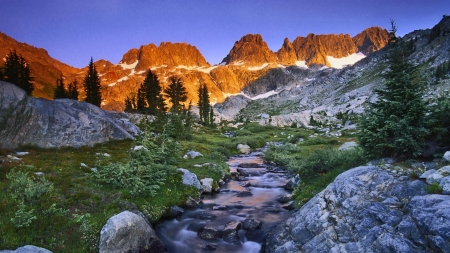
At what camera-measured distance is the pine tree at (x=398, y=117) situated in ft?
38.6

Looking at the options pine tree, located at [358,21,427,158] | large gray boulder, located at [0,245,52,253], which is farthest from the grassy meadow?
pine tree, located at [358,21,427,158]

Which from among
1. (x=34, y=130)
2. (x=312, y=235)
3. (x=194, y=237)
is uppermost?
(x=34, y=130)

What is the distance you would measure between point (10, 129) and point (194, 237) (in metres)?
19.5

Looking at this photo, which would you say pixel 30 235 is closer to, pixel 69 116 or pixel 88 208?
pixel 88 208

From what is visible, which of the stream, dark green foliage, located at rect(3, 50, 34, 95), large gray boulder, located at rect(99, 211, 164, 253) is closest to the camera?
large gray boulder, located at rect(99, 211, 164, 253)

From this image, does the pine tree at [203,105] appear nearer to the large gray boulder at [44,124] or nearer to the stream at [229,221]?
the large gray boulder at [44,124]

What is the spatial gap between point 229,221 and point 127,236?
6840 mm

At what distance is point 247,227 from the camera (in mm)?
15172

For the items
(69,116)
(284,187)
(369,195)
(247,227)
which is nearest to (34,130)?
(69,116)

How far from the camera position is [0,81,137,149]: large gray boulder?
869 inches

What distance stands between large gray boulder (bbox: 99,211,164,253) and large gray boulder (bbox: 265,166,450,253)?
6.07 meters

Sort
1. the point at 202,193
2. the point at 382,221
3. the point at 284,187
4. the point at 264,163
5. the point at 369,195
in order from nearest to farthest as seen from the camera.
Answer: the point at 382,221
the point at 369,195
the point at 202,193
the point at 284,187
the point at 264,163

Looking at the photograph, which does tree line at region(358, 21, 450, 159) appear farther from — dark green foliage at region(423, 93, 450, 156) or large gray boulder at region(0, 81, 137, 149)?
large gray boulder at region(0, 81, 137, 149)

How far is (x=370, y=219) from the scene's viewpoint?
898 centimetres
